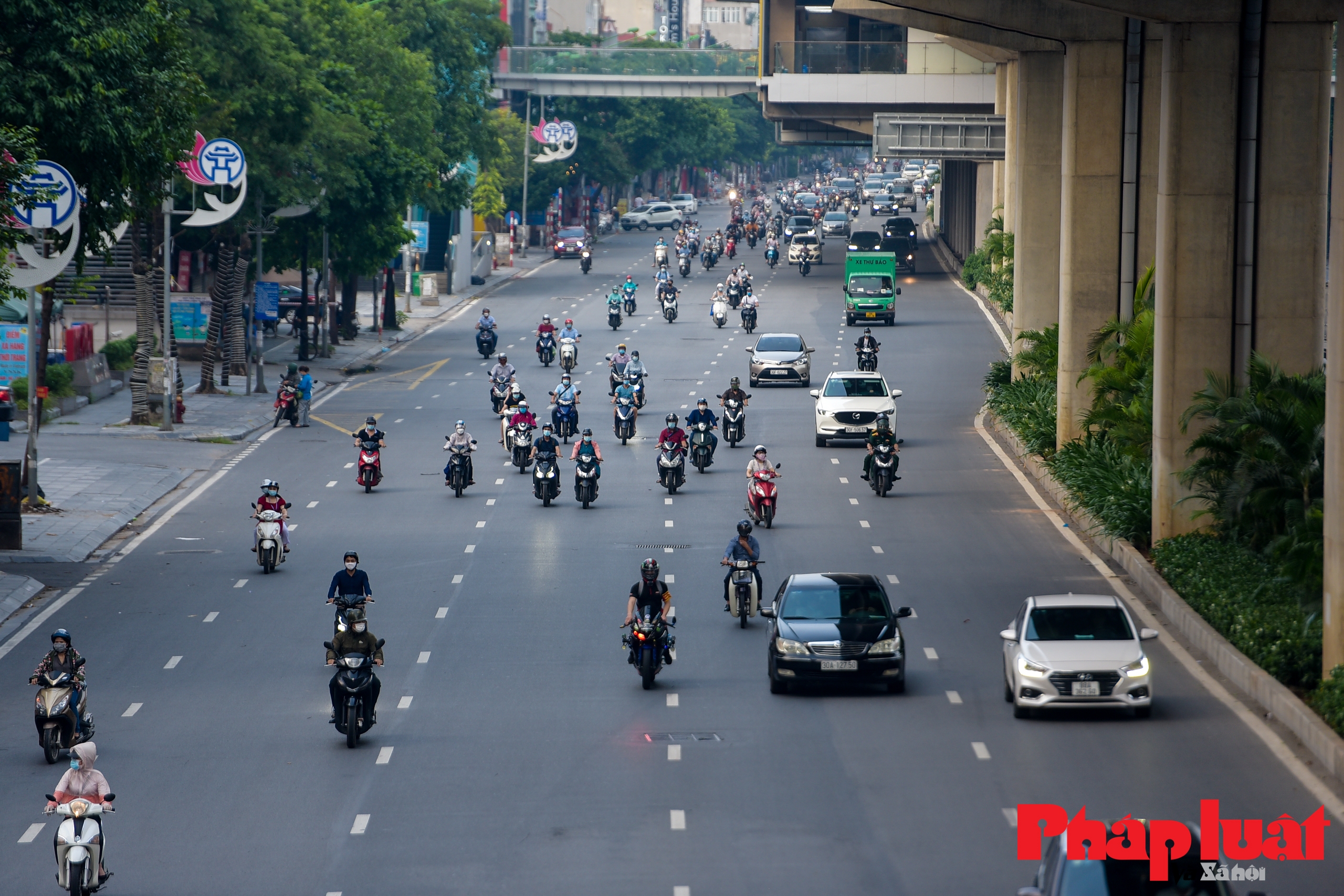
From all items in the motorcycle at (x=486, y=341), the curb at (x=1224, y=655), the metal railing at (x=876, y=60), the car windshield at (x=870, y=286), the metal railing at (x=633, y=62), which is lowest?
the curb at (x=1224, y=655)

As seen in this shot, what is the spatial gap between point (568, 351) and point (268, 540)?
92.6 feet

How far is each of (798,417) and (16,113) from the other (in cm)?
2444

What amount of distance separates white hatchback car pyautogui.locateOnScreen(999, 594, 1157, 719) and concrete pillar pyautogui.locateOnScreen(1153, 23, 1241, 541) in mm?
9019

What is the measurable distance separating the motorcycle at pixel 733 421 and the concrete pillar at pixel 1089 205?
23.4 ft

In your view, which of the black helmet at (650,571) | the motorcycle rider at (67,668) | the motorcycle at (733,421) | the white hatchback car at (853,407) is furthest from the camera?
the white hatchback car at (853,407)

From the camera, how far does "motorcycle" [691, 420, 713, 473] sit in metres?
38.6

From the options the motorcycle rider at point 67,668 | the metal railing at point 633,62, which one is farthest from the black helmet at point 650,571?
the metal railing at point 633,62

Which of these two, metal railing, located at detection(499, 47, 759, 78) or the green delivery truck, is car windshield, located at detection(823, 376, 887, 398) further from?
metal railing, located at detection(499, 47, 759, 78)

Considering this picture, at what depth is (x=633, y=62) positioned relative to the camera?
334 ft

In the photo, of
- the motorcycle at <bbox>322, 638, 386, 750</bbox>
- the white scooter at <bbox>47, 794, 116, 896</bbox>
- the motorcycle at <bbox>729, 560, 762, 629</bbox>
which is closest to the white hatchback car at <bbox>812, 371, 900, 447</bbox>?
the motorcycle at <bbox>729, 560, 762, 629</bbox>

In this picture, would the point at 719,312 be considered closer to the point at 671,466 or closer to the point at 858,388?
the point at 858,388

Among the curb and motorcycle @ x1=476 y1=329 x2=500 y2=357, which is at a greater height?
motorcycle @ x1=476 y1=329 x2=500 y2=357

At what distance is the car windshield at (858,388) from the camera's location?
42.8 metres

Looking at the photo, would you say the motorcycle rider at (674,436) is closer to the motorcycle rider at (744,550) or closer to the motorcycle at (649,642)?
the motorcycle rider at (744,550)
